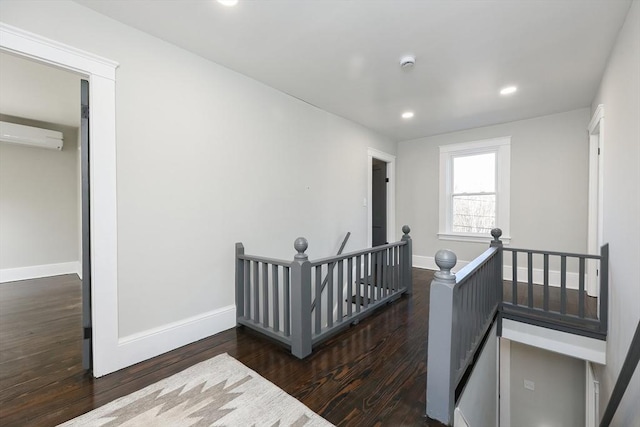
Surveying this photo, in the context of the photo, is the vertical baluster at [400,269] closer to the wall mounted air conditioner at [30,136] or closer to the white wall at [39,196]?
the white wall at [39,196]

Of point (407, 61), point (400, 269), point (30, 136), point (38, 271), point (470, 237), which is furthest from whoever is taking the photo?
point (470, 237)

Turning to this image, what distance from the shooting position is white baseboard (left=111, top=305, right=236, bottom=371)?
6.40ft

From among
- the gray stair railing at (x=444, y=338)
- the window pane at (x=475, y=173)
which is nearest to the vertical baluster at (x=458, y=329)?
the gray stair railing at (x=444, y=338)

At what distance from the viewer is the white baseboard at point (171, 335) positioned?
1951 mm

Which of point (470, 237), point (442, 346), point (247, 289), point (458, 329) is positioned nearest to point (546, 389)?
point (470, 237)

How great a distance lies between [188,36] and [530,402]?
6127mm

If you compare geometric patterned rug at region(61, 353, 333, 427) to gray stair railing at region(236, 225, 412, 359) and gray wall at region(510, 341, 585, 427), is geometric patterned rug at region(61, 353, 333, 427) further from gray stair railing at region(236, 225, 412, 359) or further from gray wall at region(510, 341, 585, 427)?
gray wall at region(510, 341, 585, 427)

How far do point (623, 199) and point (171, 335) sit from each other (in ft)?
11.8

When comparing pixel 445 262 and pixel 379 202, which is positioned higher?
pixel 379 202

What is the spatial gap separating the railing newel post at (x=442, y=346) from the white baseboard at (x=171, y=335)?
72.0 inches

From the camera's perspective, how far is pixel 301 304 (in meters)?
2.02

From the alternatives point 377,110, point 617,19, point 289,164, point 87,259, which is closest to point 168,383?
point 87,259

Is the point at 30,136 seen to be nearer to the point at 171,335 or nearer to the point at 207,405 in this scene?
the point at 171,335

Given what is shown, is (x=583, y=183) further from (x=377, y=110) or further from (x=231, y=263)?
(x=231, y=263)
